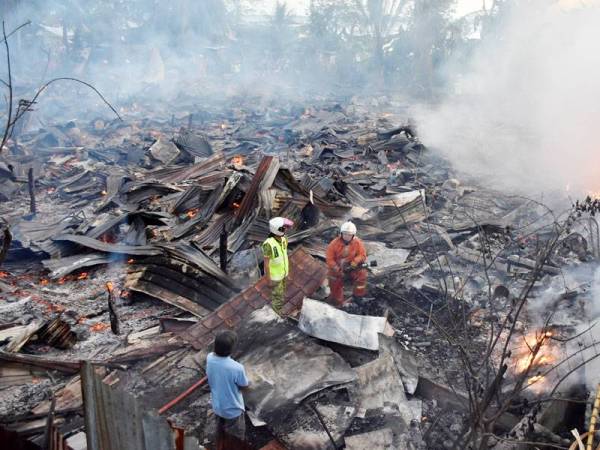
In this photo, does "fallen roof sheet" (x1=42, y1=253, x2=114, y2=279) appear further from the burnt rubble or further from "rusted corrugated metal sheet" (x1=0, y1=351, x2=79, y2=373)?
"rusted corrugated metal sheet" (x1=0, y1=351, x2=79, y2=373)

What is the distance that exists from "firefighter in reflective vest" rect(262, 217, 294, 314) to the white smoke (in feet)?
30.8

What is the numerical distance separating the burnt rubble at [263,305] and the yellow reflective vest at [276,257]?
45 centimetres

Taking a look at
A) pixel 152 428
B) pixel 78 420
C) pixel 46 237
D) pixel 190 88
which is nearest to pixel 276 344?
pixel 78 420

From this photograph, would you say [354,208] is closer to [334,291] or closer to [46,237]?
[334,291]

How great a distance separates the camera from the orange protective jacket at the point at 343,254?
22.8 ft

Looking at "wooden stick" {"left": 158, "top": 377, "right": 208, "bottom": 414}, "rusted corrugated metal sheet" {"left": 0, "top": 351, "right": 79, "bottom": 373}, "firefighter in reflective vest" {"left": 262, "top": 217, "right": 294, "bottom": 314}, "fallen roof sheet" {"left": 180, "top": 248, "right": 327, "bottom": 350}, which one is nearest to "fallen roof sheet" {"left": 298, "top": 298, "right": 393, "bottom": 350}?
"firefighter in reflective vest" {"left": 262, "top": 217, "right": 294, "bottom": 314}

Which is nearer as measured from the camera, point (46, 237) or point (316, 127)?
point (46, 237)

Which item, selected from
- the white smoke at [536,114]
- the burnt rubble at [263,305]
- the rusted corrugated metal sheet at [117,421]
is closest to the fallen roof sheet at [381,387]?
the burnt rubble at [263,305]

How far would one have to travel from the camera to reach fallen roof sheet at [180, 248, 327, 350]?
19.5 ft

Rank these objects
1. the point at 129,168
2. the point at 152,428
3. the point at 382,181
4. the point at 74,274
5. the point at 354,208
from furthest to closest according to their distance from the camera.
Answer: the point at 129,168 → the point at 382,181 → the point at 354,208 → the point at 74,274 → the point at 152,428

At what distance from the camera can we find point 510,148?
17156 millimetres

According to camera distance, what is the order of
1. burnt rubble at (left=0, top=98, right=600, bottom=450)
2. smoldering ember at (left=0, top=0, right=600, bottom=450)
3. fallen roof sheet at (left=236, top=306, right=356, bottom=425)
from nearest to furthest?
smoldering ember at (left=0, top=0, right=600, bottom=450)
burnt rubble at (left=0, top=98, right=600, bottom=450)
fallen roof sheet at (left=236, top=306, right=356, bottom=425)

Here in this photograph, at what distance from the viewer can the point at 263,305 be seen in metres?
6.55

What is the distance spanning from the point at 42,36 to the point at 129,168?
2579 centimetres
